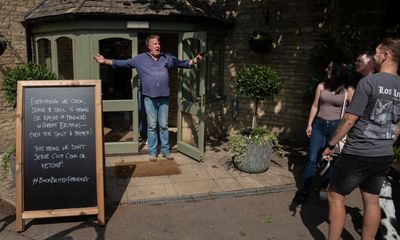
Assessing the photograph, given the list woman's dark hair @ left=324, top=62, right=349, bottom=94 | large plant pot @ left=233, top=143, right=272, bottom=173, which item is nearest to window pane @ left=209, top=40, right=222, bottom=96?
large plant pot @ left=233, top=143, right=272, bottom=173

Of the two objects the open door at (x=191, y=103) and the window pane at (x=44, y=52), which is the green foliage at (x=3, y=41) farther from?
the open door at (x=191, y=103)

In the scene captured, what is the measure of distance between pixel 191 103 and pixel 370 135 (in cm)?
384

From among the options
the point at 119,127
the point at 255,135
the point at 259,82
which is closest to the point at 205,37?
the point at 259,82

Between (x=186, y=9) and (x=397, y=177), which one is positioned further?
(x=186, y=9)

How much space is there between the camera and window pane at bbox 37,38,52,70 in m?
7.50

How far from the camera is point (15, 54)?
7227 millimetres

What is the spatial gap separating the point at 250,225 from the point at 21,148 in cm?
275

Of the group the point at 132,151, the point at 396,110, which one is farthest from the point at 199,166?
the point at 396,110

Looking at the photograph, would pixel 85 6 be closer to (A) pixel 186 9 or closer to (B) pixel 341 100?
(A) pixel 186 9

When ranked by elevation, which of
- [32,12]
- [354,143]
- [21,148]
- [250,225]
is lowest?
[250,225]

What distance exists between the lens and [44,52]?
7582 mm

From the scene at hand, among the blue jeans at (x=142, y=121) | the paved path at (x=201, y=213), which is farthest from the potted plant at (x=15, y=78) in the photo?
the blue jeans at (x=142, y=121)

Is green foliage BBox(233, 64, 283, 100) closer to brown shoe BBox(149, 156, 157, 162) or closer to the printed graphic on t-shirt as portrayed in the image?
brown shoe BBox(149, 156, 157, 162)

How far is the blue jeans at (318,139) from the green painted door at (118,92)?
335 centimetres
